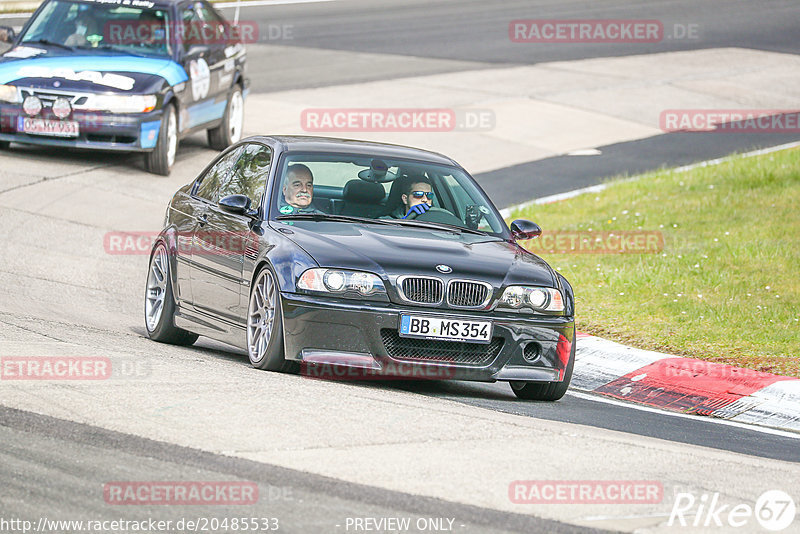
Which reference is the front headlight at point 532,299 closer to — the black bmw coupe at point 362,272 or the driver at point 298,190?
the black bmw coupe at point 362,272

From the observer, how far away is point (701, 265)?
42.5ft

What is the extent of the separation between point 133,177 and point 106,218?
206 cm

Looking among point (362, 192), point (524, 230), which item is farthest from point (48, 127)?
point (524, 230)

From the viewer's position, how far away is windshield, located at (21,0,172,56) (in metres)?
17.3

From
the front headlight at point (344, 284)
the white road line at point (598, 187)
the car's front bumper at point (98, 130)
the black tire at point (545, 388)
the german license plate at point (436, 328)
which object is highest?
the front headlight at point (344, 284)

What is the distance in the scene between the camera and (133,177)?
17.3 meters

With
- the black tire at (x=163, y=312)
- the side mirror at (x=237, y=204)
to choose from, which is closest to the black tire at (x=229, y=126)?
the black tire at (x=163, y=312)

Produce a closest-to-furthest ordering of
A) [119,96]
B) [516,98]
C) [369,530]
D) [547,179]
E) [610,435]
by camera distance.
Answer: [369,530], [610,435], [119,96], [547,179], [516,98]

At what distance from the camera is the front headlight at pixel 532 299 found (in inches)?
323

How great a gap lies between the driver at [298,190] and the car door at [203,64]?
882cm

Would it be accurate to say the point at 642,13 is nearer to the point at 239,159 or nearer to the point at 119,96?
the point at 119,96

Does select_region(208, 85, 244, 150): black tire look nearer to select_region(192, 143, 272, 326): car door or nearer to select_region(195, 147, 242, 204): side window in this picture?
select_region(195, 147, 242, 204): side window

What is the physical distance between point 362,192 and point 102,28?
9.16 metres

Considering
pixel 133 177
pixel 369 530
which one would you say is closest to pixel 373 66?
pixel 133 177
